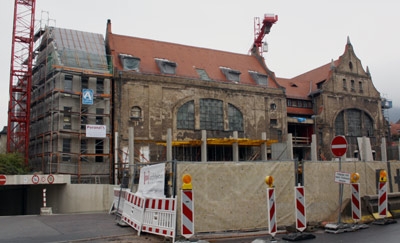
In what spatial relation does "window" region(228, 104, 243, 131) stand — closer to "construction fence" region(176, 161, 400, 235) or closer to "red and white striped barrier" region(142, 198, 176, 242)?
"construction fence" region(176, 161, 400, 235)

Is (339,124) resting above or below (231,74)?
below

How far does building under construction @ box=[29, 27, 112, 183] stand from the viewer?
3056cm

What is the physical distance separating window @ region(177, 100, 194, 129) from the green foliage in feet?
42.6

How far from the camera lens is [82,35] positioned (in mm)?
35844

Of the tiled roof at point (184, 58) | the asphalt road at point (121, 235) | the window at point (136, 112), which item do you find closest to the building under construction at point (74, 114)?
the window at point (136, 112)

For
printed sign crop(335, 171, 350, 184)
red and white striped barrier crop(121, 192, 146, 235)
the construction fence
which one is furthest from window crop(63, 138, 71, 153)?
printed sign crop(335, 171, 350, 184)

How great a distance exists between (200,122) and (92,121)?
9.86 metres

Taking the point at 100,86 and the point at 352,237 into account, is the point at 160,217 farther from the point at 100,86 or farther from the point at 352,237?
the point at 100,86

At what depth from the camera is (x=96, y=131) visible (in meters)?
30.9

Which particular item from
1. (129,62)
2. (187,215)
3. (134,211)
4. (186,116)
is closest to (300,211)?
(187,215)

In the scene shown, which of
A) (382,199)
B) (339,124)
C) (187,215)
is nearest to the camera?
(187,215)

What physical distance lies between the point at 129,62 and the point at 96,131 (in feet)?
23.7

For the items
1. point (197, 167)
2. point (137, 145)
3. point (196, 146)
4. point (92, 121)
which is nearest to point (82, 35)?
point (92, 121)

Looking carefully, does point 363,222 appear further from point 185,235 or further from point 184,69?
point 184,69
